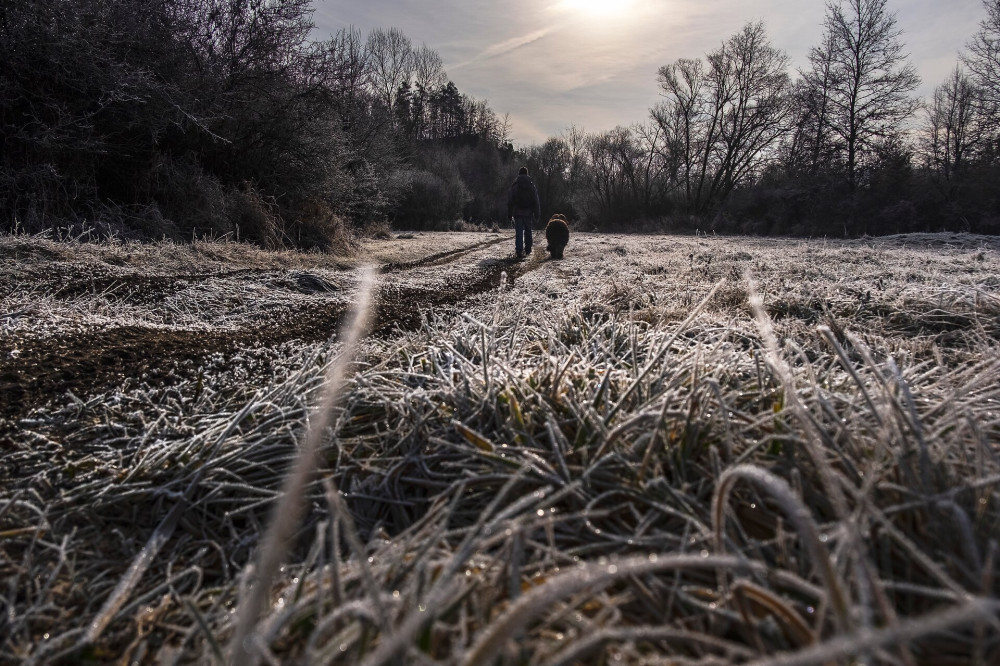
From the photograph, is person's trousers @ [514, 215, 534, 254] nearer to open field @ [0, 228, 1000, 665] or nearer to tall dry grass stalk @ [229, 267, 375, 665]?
open field @ [0, 228, 1000, 665]

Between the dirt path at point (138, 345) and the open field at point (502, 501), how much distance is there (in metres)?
0.02

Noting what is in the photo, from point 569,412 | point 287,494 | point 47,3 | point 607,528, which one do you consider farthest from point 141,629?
point 47,3

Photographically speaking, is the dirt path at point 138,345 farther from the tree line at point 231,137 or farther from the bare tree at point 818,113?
the bare tree at point 818,113

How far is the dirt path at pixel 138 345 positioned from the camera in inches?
74.3

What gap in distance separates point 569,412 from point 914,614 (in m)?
0.88

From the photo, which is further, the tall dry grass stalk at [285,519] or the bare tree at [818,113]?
the bare tree at [818,113]

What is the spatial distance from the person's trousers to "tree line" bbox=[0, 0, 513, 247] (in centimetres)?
376

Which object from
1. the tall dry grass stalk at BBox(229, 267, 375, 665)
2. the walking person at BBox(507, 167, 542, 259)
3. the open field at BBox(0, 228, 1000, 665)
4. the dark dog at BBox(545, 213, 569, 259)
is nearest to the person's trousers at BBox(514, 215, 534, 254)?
the walking person at BBox(507, 167, 542, 259)

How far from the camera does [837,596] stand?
0.65 meters

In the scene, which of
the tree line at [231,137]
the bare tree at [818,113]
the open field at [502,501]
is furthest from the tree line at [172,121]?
the bare tree at [818,113]

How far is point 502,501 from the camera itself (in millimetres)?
1194

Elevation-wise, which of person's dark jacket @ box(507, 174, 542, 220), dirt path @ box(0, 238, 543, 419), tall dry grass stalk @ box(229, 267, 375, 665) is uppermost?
person's dark jacket @ box(507, 174, 542, 220)

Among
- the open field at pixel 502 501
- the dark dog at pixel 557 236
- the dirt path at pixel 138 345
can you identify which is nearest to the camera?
the open field at pixel 502 501

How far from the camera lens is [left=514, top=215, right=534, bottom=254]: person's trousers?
32.4ft
